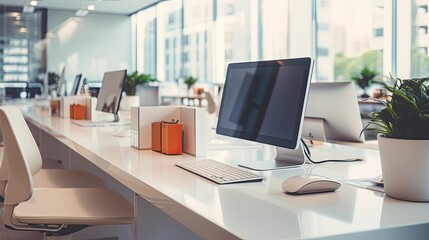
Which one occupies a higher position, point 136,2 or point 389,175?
point 136,2

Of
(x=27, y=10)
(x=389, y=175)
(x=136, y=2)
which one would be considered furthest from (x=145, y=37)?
(x=389, y=175)

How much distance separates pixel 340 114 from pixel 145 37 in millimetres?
10359

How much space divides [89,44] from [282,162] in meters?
10.5

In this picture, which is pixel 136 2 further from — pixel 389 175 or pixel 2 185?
pixel 389 175

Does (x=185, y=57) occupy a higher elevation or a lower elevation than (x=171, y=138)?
higher

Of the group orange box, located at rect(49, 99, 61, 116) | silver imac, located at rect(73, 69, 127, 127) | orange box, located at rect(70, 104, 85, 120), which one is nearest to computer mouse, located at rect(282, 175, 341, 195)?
silver imac, located at rect(73, 69, 127, 127)

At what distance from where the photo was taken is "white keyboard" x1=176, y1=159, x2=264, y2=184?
1.30 m

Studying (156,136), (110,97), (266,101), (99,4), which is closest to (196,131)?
(156,136)

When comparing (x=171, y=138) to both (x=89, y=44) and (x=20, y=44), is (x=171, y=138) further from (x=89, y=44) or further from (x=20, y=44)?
(x=89, y=44)

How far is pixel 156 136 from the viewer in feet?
A: 6.31

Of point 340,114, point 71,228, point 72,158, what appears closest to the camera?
point 71,228

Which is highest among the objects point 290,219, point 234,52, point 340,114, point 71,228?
point 234,52

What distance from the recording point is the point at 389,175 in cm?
110

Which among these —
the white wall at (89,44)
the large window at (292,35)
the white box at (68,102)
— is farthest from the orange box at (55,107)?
the white wall at (89,44)
